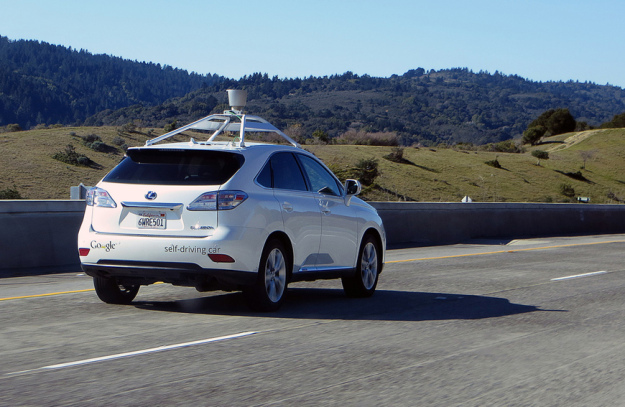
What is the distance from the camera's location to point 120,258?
8453mm

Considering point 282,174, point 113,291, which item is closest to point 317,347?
point 282,174

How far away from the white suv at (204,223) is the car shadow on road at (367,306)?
39 centimetres

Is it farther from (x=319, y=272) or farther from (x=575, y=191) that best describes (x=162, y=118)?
(x=319, y=272)

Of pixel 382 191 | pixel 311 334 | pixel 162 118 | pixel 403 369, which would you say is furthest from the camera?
pixel 162 118

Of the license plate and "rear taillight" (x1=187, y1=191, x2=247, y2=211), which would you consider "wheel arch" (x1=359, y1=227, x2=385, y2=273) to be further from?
the license plate

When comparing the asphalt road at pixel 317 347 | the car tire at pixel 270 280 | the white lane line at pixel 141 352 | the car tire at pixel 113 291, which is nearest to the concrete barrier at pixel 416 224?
the asphalt road at pixel 317 347

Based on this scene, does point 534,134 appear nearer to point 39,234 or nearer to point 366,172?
point 366,172

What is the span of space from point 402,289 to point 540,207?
16.9 meters

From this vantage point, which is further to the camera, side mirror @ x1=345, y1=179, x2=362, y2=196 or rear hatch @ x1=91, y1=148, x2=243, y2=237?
side mirror @ x1=345, y1=179, x2=362, y2=196

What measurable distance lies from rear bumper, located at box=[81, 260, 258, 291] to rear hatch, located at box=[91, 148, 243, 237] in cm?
31

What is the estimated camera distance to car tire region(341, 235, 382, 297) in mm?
10719

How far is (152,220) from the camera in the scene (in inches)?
332

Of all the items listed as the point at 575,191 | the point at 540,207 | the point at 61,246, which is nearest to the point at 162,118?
the point at 575,191

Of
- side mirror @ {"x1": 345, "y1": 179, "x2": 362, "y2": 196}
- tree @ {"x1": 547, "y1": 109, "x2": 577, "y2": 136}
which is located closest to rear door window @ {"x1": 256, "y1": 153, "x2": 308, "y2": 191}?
side mirror @ {"x1": 345, "y1": 179, "x2": 362, "y2": 196}
